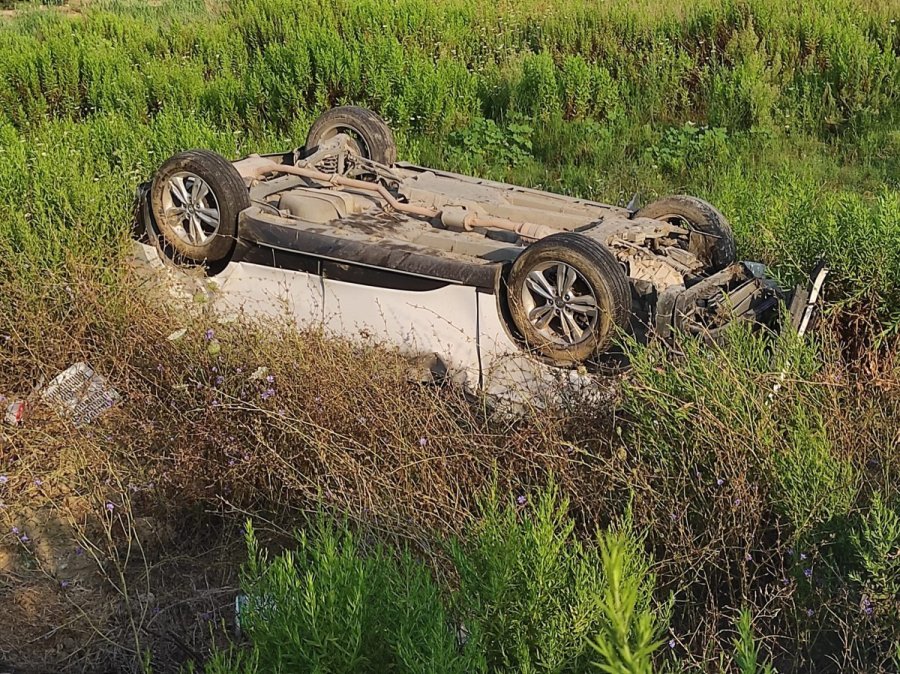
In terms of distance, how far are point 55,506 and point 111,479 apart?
0.31 meters

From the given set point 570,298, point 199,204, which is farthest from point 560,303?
point 199,204

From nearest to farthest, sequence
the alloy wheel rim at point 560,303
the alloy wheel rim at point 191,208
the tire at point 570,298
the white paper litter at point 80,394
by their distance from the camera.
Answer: the tire at point 570,298
the alloy wheel rim at point 560,303
the white paper litter at point 80,394
the alloy wheel rim at point 191,208

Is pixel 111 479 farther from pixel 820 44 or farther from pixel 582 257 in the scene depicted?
pixel 820 44

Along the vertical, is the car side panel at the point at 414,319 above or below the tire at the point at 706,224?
below

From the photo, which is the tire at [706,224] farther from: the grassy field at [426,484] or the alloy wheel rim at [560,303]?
the alloy wheel rim at [560,303]

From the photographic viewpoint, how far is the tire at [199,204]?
6555mm

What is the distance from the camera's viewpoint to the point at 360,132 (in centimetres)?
823

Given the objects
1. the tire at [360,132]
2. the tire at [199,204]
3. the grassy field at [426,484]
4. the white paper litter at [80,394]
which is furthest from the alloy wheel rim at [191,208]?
the tire at [360,132]

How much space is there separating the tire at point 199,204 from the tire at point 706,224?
8.92ft

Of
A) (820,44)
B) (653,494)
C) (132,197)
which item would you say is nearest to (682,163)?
(820,44)

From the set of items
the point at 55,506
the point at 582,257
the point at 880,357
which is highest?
the point at 582,257

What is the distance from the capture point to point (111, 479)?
539 cm

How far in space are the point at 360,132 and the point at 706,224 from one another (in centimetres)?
300

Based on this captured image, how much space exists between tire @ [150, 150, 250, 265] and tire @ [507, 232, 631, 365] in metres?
1.98
